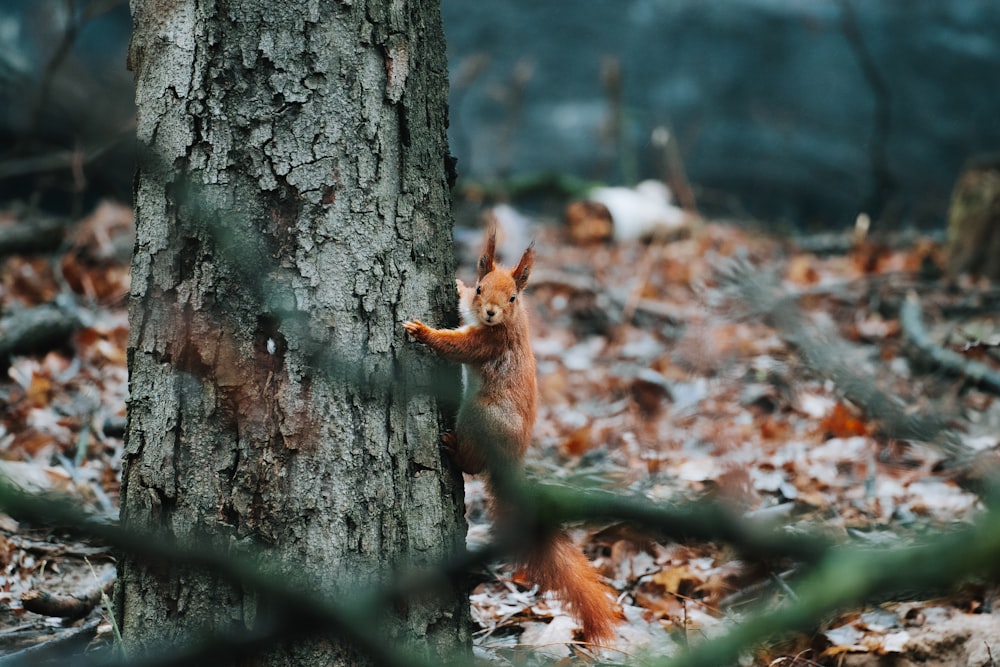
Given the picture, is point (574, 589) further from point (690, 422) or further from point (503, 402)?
point (690, 422)

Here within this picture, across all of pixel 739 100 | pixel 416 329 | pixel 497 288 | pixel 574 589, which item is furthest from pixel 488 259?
pixel 739 100

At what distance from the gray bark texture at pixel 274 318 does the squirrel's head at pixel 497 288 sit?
0.49m

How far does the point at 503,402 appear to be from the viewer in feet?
7.36

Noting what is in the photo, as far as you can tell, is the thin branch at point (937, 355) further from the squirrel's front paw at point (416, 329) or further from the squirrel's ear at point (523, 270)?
the squirrel's front paw at point (416, 329)

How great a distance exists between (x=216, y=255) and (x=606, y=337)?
3398mm

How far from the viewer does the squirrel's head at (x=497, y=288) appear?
A: 7.43 feet

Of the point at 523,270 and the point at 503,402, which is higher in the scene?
the point at 523,270

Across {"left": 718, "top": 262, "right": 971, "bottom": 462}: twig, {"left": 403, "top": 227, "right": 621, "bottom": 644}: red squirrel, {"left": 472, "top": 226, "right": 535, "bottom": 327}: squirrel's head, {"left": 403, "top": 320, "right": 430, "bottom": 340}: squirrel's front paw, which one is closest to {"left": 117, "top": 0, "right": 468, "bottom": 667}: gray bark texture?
{"left": 403, "top": 320, "right": 430, "bottom": 340}: squirrel's front paw

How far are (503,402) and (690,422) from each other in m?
1.73

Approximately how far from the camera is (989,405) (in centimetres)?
368

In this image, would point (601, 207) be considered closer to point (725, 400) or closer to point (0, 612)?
point (725, 400)

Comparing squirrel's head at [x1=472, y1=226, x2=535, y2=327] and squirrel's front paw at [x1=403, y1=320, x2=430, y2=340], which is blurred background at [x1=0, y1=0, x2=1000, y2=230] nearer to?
squirrel's head at [x1=472, y1=226, x2=535, y2=327]

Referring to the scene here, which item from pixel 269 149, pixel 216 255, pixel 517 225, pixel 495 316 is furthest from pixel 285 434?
pixel 517 225

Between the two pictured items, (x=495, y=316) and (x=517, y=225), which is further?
(x=517, y=225)
